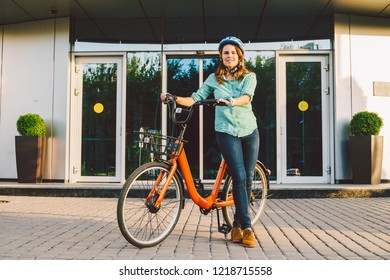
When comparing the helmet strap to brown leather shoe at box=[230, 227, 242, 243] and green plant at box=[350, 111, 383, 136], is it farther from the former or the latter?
green plant at box=[350, 111, 383, 136]

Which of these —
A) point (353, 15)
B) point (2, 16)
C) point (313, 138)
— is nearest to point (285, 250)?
point (313, 138)

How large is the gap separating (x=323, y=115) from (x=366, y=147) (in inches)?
44.7

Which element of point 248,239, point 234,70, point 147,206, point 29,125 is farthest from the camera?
point 29,125

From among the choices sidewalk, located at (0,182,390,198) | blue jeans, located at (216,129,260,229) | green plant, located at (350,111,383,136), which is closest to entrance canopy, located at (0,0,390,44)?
→ green plant, located at (350,111,383,136)

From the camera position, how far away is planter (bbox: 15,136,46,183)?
802 centimetres

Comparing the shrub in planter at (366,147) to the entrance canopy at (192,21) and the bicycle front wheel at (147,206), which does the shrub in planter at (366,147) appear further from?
the bicycle front wheel at (147,206)

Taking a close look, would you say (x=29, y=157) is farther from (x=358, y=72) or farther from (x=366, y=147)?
(x=358, y=72)

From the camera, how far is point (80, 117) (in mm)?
8781

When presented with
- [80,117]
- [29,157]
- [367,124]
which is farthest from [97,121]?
[367,124]

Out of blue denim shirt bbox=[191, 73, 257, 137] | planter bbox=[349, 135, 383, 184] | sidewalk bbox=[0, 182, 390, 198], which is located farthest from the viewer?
planter bbox=[349, 135, 383, 184]

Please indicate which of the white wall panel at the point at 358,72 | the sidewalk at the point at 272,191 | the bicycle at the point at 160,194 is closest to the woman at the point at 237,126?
the bicycle at the point at 160,194

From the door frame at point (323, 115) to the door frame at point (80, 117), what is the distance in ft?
10.3

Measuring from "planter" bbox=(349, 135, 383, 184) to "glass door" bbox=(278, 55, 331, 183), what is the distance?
0.59m

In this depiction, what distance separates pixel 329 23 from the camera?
344 inches
